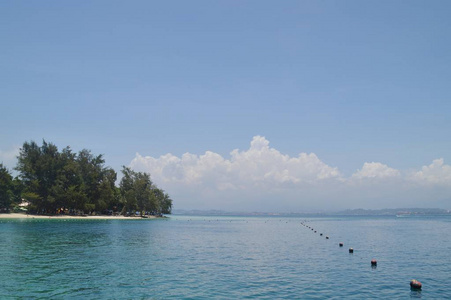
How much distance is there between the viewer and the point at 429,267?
1644 inches

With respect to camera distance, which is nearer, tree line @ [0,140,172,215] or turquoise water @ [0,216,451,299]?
turquoise water @ [0,216,451,299]

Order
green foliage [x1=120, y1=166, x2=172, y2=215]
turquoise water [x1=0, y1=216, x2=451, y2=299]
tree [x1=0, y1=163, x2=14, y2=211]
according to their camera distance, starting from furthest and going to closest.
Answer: green foliage [x1=120, y1=166, x2=172, y2=215], tree [x1=0, y1=163, x2=14, y2=211], turquoise water [x1=0, y1=216, x2=451, y2=299]

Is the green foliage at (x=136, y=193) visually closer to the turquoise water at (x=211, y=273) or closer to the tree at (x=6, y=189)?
the tree at (x=6, y=189)

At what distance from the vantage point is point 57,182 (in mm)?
140125

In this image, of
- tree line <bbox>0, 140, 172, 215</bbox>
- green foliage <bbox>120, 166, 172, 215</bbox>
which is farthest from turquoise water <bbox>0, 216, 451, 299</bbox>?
green foliage <bbox>120, 166, 172, 215</bbox>

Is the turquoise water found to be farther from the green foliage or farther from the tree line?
the green foliage

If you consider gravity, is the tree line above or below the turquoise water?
above

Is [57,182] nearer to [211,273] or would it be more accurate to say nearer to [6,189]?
[6,189]

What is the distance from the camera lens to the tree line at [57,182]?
455 feet

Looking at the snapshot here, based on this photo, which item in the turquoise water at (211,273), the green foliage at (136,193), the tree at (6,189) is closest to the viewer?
the turquoise water at (211,273)

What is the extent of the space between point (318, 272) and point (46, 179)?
439ft

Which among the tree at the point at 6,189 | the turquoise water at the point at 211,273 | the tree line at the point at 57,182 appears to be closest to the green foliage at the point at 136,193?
the tree line at the point at 57,182

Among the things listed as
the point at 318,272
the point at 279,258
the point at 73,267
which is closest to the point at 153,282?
the point at 73,267

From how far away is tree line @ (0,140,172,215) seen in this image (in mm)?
138625
